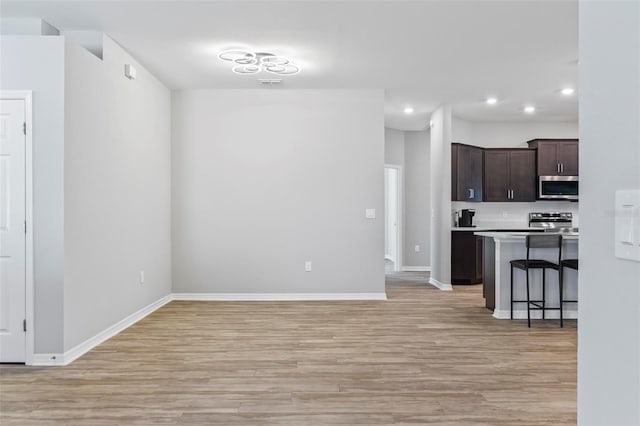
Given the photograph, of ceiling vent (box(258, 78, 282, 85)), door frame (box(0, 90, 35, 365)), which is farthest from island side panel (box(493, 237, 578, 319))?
door frame (box(0, 90, 35, 365))

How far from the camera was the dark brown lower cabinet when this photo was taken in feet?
24.3

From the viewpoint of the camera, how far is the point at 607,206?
863 millimetres

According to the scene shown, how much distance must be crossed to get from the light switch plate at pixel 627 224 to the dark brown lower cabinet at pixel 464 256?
6775 millimetres

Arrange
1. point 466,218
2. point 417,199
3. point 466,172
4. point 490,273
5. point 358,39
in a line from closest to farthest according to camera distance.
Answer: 1. point 358,39
2. point 490,273
3. point 466,172
4. point 466,218
5. point 417,199

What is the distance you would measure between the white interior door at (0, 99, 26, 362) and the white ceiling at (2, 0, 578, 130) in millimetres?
1042

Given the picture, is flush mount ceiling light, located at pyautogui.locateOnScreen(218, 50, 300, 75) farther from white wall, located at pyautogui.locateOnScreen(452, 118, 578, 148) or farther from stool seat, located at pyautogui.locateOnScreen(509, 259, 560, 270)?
white wall, located at pyautogui.locateOnScreen(452, 118, 578, 148)

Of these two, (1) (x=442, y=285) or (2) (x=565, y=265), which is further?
(1) (x=442, y=285)

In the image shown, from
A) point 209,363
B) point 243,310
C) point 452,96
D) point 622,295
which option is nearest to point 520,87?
point 452,96

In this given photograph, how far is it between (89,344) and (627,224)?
421 centimetres

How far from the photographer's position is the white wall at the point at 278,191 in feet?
20.3

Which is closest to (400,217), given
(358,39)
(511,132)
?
(511,132)

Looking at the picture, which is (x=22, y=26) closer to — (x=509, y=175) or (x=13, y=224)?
(x=13, y=224)

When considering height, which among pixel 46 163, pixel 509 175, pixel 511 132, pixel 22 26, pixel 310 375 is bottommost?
pixel 310 375

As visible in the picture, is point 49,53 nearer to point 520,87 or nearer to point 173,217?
point 173,217
